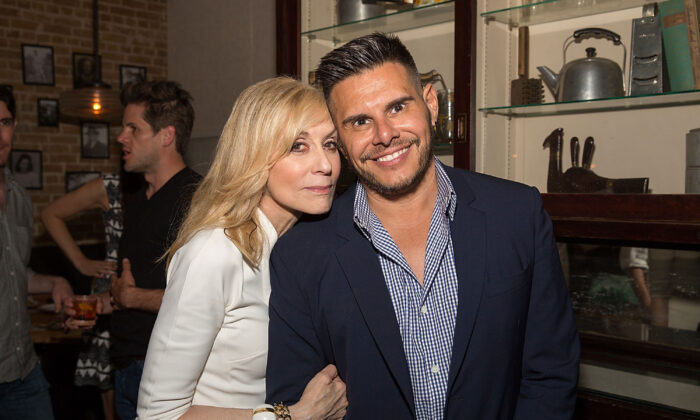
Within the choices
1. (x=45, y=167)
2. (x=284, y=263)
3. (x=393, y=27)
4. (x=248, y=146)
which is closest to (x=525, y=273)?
(x=284, y=263)

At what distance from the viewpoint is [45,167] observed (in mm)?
5234

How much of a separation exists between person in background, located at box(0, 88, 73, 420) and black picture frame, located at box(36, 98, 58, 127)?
295cm

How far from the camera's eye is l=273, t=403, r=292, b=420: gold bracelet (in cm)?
149

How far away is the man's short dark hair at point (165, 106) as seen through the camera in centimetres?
272

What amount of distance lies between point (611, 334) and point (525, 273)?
1023mm

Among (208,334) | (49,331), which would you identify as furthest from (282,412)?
(49,331)

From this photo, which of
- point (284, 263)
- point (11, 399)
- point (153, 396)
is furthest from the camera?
point (11, 399)

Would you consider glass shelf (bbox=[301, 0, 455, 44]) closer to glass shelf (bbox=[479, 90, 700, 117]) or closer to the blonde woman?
glass shelf (bbox=[479, 90, 700, 117])

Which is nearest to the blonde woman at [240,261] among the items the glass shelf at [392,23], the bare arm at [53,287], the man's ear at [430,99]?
the man's ear at [430,99]

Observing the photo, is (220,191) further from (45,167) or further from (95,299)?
(45,167)

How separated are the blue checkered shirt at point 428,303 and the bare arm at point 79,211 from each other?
2097 millimetres

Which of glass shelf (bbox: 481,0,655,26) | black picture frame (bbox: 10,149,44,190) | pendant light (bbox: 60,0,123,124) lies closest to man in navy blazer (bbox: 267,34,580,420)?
glass shelf (bbox: 481,0,655,26)

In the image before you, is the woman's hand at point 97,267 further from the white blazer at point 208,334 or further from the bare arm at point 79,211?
the white blazer at point 208,334

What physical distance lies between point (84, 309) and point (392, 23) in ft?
6.15
